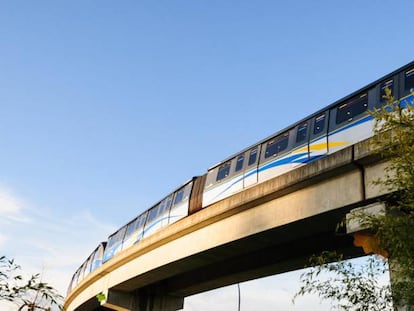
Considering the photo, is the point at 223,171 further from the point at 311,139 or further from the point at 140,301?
the point at 140,301

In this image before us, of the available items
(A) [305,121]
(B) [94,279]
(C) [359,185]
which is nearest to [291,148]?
(A) [305,121]

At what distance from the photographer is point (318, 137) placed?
1539 cm

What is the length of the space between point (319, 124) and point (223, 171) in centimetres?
516

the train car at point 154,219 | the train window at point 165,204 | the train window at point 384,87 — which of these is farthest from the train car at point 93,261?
the train window at point 384,87

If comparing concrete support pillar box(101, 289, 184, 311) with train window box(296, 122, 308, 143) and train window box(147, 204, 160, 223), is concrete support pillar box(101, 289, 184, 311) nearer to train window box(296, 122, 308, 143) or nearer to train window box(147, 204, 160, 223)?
train window box(147, 204, 160, 223)

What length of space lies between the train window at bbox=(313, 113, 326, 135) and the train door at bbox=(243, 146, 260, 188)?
107 inches

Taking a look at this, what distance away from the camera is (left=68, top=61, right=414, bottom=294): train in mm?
13781

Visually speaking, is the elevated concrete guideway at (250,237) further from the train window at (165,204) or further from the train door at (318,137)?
the train window at (165,204)

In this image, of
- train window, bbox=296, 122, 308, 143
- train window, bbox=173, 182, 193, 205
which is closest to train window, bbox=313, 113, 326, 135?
train window, bbox=296, 122, 308, 143

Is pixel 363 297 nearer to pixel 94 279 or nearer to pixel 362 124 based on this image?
pixel 362 124

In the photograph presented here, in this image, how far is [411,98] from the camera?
41.4ft

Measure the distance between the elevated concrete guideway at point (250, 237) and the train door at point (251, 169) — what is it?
4.26 ft

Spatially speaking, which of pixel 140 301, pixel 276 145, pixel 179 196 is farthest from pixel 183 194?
pixel 140 301

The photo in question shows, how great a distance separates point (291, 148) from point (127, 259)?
10.7 meters
